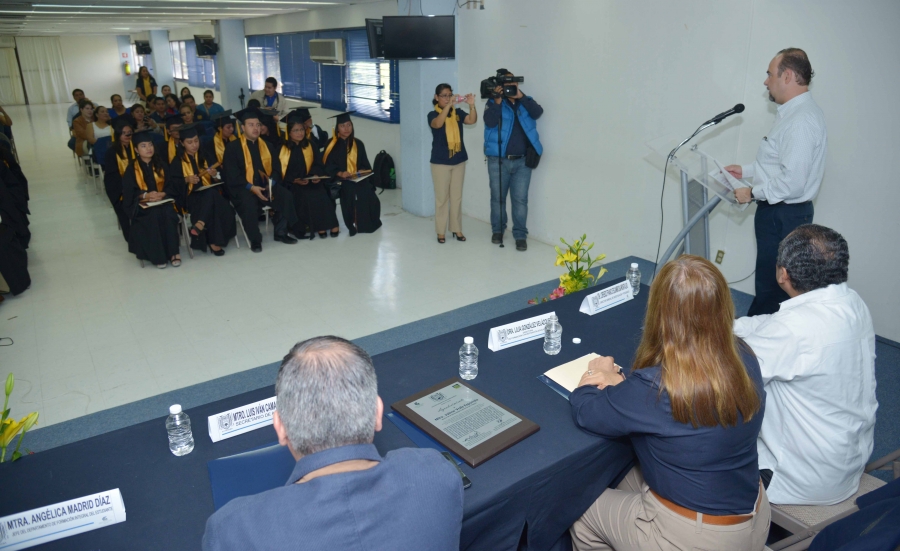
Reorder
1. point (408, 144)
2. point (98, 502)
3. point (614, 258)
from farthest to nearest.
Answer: point (408, 144) → point (614, 258) → point (98, 502)

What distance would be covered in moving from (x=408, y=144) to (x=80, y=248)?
349 centimetres

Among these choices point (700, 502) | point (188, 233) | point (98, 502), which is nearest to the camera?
point (98, 502)

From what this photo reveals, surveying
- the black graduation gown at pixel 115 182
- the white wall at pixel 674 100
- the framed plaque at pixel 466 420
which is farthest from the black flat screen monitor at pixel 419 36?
the framed plaque at pixel 466 420

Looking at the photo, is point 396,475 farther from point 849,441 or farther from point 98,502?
point 849,441

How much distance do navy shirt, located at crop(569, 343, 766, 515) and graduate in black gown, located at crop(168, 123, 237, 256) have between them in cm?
490

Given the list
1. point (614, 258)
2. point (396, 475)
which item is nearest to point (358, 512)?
point (396, 475)

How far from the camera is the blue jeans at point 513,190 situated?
562 cm

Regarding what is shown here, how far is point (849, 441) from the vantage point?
5.88ft

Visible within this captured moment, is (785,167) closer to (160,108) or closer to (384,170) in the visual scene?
(384,170)

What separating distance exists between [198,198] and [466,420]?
15.7 feet

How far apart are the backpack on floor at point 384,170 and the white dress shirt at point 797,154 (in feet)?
18.3

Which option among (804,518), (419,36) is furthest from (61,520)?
(419,36)

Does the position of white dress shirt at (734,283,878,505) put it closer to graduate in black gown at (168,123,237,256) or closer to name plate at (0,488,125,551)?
name plate at (0,488,125,551)

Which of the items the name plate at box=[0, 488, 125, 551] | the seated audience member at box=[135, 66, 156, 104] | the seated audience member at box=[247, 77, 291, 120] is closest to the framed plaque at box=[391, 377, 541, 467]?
the name plate at box=[0, 488, 125, 551]
